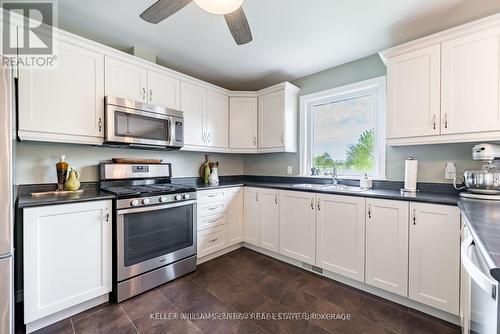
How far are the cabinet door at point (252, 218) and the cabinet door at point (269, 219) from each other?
70 millimetres

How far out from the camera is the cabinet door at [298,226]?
238 cm

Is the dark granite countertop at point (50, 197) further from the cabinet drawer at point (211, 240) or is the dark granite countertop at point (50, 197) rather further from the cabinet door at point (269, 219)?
the cabinet door at point (269, 219)

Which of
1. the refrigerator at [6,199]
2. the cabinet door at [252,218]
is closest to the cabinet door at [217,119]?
the cabinet door at [252,218]

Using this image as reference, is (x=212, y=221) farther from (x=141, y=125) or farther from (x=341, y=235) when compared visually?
(x=341, y=235)

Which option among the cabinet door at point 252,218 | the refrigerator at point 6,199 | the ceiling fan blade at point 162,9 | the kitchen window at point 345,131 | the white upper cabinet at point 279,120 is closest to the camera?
the refrigerator at point 6,199

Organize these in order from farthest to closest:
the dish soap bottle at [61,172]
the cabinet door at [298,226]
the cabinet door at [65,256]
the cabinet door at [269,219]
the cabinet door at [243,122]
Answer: the cabinet door at [243,122]
the cabinet door at [269,219]
the cabinet door at [298,226]
the dish soap bottle at [61,172]
the cabinet door at [65,256]

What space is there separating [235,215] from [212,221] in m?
0.38

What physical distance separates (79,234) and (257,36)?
240 cm

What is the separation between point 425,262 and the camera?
171 cm

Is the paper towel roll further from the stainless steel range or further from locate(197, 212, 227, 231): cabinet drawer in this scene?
the stainless steel range

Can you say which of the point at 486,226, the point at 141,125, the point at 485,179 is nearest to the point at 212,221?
the point at 141,125

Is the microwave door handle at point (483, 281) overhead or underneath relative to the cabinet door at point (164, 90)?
underneath

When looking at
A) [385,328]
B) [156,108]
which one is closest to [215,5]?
[156,108]

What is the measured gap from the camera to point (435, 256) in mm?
1671
